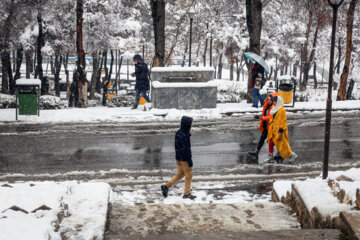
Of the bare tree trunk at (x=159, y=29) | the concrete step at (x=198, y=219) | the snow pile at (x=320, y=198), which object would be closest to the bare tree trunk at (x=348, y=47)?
the bare tree trunk at (x=159, y=29)

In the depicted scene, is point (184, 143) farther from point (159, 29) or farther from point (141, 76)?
point (159, 29)

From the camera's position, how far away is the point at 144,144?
41.5 feet

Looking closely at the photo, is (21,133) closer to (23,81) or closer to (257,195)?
(23,81)

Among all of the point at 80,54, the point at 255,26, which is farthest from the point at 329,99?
the point at 80,54

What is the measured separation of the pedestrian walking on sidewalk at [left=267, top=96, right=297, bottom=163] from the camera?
10.5 metres

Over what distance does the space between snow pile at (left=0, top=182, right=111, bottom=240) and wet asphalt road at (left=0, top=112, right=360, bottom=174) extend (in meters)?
4.01

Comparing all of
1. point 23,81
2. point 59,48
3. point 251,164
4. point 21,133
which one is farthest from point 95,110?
point 59,48

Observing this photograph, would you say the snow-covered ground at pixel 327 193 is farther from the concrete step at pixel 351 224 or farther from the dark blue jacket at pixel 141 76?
the dark blue jacket at pixel 141 76

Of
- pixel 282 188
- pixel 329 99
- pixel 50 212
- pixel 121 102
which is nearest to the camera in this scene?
pixel 50 212

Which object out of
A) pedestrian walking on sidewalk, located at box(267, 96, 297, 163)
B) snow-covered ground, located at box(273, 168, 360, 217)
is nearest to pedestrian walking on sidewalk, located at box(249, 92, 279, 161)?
pedestrian walking on sidewalk, located at box(267, 96, 297, 163)

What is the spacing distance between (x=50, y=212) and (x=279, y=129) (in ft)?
21.3

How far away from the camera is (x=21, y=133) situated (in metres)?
13.8

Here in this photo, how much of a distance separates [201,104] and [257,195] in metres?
9.09

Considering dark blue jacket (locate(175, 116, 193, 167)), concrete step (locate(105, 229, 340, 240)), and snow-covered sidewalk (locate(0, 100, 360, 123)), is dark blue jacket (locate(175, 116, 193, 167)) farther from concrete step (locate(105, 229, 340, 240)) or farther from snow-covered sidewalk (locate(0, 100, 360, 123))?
snow-covered sidewalk (locate(0, 100, 360, 123))
